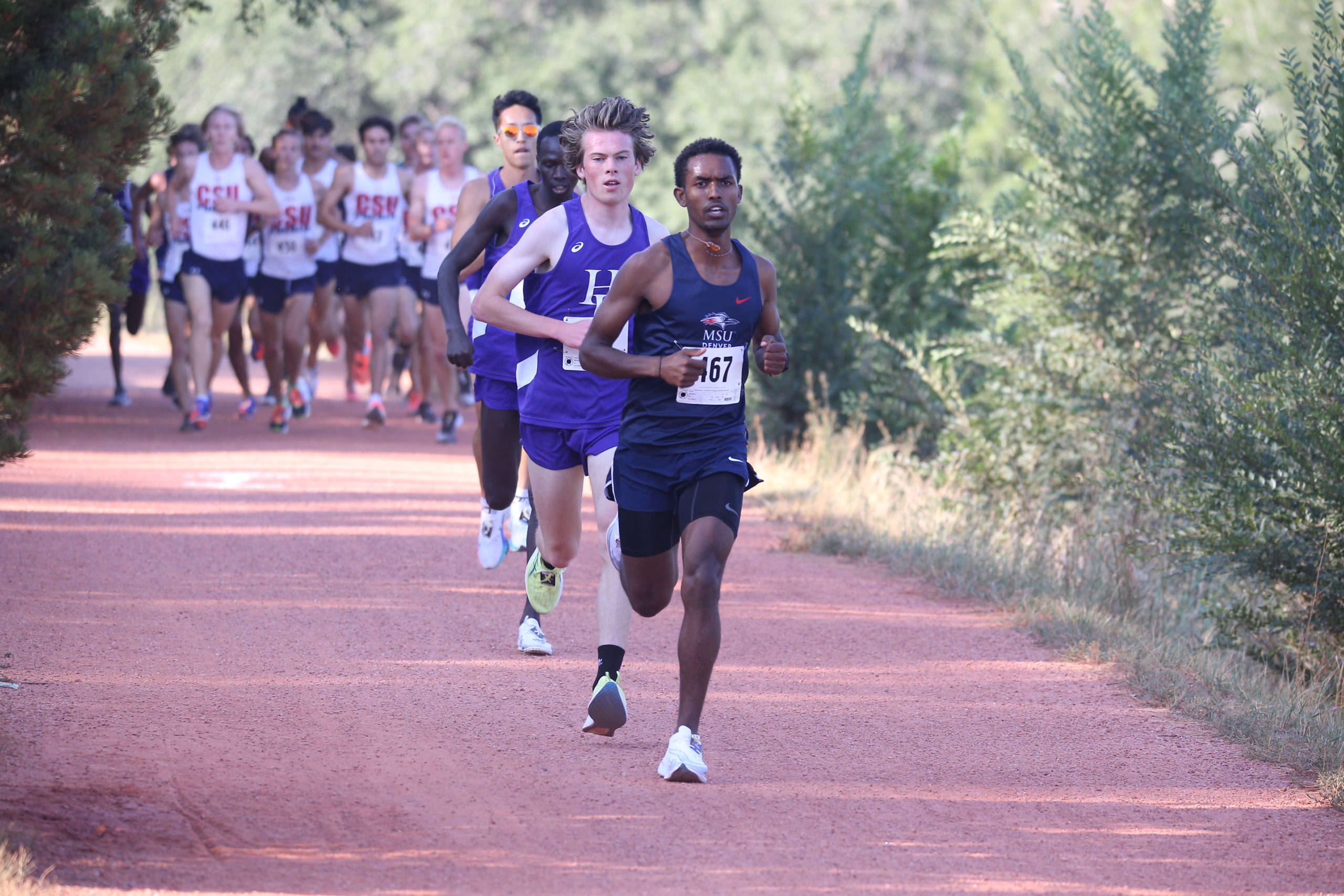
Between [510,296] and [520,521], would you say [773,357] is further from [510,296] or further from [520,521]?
[520,521]

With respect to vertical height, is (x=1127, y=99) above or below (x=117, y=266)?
above

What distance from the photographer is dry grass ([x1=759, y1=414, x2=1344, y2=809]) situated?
6230mm

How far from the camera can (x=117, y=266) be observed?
6.14 metres

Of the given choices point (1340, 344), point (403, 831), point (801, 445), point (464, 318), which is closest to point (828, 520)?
point (464, 318)

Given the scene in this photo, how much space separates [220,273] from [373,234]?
1434 mm

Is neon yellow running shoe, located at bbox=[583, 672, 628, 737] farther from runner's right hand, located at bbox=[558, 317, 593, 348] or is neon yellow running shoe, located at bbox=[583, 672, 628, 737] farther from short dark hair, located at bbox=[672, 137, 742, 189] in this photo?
short dark hair, located at bbox=[672, 137, 742, 189]

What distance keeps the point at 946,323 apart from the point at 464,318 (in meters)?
7.67

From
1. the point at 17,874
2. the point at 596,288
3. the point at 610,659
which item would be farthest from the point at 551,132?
the point at 17,874

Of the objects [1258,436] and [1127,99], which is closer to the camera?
[1258,436]

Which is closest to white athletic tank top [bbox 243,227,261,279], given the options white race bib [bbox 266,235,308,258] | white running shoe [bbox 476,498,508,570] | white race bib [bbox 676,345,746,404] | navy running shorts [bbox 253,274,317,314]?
navy running shorts [bbox 253,274,317,314]

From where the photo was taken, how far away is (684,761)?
16.3 feet

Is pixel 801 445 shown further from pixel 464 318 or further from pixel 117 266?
pixel 117 266

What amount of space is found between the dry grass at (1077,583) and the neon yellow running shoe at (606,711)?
2.46m

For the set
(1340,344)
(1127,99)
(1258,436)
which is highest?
(1127,99)
